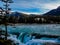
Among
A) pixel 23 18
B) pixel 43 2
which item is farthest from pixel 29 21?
pixel 43 2

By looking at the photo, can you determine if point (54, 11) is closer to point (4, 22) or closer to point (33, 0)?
point (33, 0)

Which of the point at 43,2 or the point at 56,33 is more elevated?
the point at 43,2

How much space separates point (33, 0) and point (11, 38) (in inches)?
31.0

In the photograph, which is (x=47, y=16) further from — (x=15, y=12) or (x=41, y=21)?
(x=15, y=12)

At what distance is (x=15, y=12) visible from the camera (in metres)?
4.61


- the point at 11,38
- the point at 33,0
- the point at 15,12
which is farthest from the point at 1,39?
the point at 33,0

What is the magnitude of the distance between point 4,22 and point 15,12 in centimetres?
28

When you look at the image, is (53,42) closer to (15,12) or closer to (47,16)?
(47,16)

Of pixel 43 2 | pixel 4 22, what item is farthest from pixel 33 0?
pixel 4 22

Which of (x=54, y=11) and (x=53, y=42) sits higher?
(x=54, y=11)

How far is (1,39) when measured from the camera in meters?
4.72

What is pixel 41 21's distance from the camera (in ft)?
14.9

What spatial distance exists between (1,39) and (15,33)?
31 centimetres

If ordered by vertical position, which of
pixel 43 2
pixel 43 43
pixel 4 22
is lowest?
pixel 43 43
